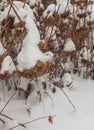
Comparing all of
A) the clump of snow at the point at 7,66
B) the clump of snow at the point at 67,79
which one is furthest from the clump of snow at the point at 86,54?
the clump of snow at the point at 7,66

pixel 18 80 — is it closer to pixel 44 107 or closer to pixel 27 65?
pixel 44 107

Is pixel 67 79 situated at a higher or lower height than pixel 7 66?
lower

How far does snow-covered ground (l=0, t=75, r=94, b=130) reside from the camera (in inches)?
68.7

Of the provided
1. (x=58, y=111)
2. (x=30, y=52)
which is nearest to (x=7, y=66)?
(x=30, y=52)

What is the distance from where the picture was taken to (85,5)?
2174mm

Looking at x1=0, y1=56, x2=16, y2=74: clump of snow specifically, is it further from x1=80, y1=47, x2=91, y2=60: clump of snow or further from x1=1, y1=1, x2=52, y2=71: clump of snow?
x1=80, y1=47, x2=91, y2=60: clump of snow

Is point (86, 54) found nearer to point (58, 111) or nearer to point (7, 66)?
point (58, 111)

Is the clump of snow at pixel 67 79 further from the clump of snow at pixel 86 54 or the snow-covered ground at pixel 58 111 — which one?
the clump of snow at pixel 86 54

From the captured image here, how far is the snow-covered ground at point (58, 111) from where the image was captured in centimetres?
175

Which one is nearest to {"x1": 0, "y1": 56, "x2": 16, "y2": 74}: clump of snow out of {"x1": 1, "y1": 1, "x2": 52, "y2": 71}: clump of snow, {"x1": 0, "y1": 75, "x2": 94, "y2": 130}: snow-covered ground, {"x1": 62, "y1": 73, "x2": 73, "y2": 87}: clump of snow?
{"x1": 1, "y1": 1, "x2": 52, "y2": 71}: clump of snow

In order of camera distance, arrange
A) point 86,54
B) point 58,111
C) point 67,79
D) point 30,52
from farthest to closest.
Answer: point 86,54
point 67,79
point 58,111
point 30,52

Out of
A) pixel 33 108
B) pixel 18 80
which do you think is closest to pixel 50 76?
pixel 18 80

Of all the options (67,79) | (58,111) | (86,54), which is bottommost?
(58,111)

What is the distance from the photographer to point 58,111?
186 centimetres
